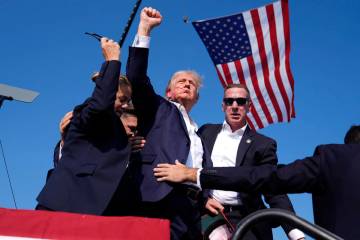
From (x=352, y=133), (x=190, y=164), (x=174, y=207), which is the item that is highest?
(x=352, y=133)

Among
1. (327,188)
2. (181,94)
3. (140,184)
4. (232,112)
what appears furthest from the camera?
(232,112)

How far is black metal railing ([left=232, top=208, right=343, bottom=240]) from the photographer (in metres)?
2.00

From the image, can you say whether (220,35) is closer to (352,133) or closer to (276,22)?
(276,22)

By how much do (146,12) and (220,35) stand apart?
4.21 meters

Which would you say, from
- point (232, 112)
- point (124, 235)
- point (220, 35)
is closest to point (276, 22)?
point (220, 35)

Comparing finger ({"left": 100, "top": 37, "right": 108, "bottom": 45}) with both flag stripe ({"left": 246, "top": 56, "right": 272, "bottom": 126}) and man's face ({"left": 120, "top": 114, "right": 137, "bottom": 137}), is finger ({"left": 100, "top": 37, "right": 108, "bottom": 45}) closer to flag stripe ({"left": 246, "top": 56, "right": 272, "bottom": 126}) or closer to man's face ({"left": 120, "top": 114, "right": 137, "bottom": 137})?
man's face ({"left": 120, "top": 114, "right": 137, "bottom": 137})

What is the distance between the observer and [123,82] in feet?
11.7

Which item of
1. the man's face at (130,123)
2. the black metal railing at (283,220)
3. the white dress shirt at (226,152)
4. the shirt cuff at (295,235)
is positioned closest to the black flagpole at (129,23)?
the man's face at (130,123)

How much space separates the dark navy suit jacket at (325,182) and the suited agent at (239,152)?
99cm

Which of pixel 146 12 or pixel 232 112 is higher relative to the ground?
pixel 146 12

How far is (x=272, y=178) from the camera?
2.78 m

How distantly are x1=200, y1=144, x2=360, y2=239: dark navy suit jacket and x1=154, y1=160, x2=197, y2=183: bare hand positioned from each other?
0.26 metres

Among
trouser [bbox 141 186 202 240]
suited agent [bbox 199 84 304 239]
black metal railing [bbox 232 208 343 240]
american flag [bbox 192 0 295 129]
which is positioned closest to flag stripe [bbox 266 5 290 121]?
american flag [bbox 192 0 295 129]

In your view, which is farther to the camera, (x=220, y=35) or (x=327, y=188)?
(x=220, y=35)
